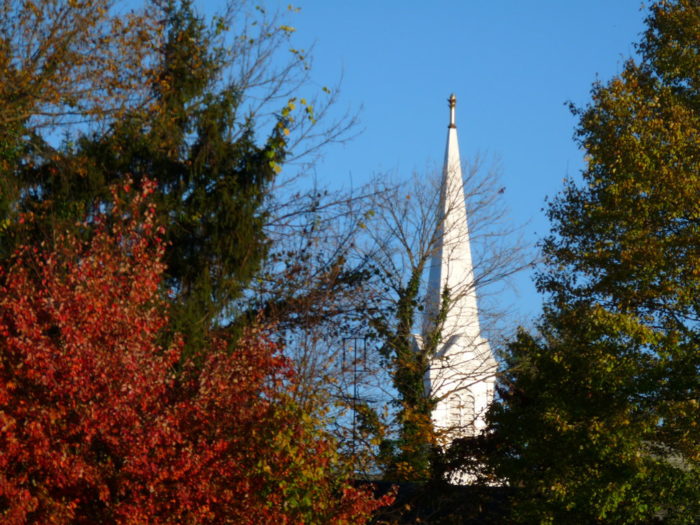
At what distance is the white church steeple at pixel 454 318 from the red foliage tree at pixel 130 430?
14170mm

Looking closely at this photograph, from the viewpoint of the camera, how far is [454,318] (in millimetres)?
36562

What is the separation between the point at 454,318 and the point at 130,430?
1989 centimetres

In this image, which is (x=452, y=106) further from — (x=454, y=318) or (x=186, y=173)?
(x=186, y=173)

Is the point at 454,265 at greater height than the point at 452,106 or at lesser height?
lesser

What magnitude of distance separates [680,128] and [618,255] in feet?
9.61

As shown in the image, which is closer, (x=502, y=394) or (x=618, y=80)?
(x=618, y=80)

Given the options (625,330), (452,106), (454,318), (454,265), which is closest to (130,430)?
(625,330)

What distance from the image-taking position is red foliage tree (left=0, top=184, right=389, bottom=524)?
1711 cm

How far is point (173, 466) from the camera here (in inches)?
685

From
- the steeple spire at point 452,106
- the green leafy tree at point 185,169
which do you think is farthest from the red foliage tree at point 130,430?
the steeple spire at point 452,106

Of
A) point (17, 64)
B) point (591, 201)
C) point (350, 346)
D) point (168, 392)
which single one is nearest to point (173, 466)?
point (168, 392)

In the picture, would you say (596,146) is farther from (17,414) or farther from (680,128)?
(17,414)

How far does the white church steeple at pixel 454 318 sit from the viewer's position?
34.3 meters

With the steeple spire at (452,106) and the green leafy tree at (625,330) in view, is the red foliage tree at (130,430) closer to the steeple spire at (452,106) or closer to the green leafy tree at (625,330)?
the green leafy tree at (625,330)
